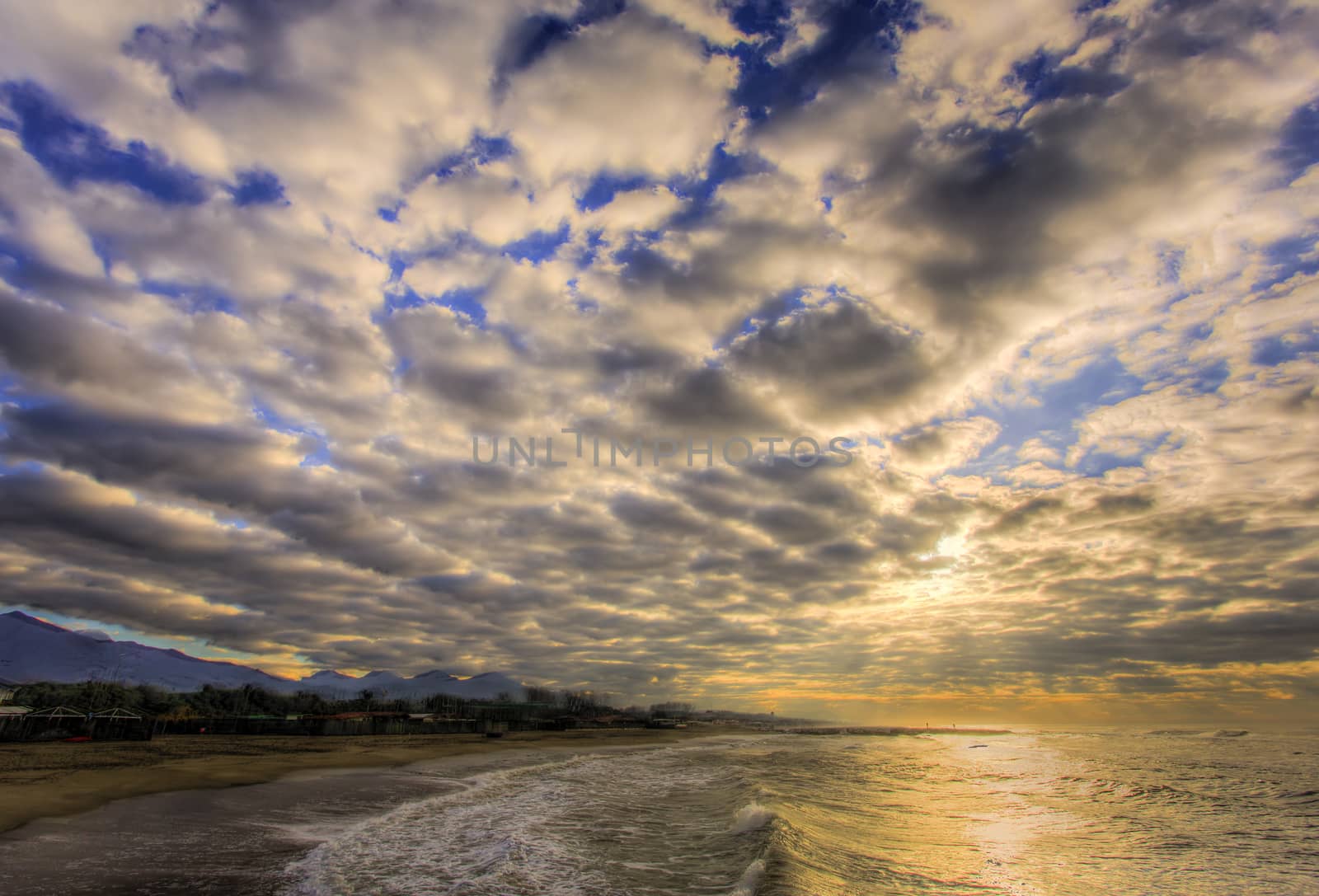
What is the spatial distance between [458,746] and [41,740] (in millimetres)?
32462

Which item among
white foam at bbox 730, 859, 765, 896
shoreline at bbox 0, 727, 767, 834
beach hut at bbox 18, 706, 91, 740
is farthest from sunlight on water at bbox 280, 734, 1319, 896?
beach hut at bbox 18, 706, 91, 740

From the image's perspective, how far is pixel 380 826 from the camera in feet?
60.6

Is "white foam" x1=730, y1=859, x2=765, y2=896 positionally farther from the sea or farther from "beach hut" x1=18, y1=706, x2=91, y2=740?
"beach hut" x1=18, y1=706, x2=91, y2=740

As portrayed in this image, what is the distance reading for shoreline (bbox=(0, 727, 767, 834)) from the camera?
808 inches

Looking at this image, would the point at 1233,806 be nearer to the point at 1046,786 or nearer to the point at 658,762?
Answer: the point at 1046,786

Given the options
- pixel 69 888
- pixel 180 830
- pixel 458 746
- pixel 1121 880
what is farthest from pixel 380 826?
pixel 458 746

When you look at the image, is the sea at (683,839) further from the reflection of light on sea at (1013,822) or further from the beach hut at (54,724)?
the beach hut at (54,724)

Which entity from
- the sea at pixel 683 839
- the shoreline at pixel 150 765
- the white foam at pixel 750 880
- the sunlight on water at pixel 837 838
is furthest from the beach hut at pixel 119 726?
the white foam at pixel 750 880

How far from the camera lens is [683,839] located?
17.5m

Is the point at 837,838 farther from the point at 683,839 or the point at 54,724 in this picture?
the point at 54,724

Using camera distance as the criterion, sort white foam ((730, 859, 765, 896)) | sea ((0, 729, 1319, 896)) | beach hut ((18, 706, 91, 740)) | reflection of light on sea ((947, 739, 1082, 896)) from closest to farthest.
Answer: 1. white foam ((730, 859, 765, 896))
2. sea ((0, 729, 1319, 896))
3. reflection of light on sea ((947, 739, 1082, 896))
4. beach hut ((18, 706, 91, 740))

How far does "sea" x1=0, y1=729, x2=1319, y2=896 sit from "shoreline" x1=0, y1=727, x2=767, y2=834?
1.79 meters

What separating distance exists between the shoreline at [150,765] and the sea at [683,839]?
5.86 ft

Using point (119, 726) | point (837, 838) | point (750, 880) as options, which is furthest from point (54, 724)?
point (750, 880)
